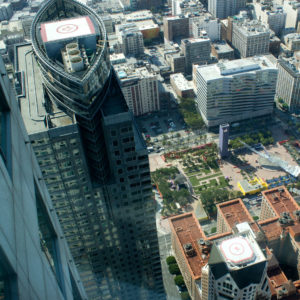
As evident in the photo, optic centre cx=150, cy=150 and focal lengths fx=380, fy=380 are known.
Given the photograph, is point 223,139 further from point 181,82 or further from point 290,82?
point 181,82

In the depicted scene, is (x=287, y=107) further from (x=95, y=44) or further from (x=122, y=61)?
(x=95, y=44)

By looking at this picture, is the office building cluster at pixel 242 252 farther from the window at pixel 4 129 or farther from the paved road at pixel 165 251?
the window at pixel 4 129

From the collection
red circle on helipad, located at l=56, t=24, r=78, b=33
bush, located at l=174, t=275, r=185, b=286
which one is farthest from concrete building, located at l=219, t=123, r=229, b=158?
red circle on helipad, located at l=56, t=24, r=78, b=33

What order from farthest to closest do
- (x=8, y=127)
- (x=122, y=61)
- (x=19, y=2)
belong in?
1. (x=19, y=2)
2. (x=122, y=61)
3. (x=8, y=127)

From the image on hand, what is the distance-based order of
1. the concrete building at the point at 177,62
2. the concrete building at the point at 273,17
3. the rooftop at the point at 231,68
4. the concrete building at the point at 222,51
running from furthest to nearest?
the concrete building at the point at 273,17 < the concrete building at the point at 222,51 < the concrete building at the point at 177,62 < the rooftop at the point at 231,68

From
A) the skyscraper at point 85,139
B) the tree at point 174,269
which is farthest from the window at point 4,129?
the tree at point 174,269

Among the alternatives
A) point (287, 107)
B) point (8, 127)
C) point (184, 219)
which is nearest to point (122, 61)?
point (287, 107)

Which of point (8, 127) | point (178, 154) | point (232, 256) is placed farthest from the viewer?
point (178, 154)

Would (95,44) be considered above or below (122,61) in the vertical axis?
above
